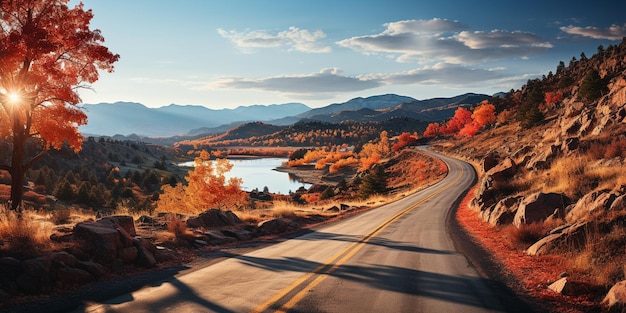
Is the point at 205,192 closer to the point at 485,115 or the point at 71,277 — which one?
the point at 71,277

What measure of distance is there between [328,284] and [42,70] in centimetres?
1410

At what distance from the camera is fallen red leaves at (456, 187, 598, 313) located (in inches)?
278

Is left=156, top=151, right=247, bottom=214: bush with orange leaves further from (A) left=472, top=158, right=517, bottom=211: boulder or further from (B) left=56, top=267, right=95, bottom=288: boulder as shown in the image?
(B) left=56, top=267, right=95, bottom=288: boulder

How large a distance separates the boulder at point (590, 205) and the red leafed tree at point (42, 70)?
1835 centimetres

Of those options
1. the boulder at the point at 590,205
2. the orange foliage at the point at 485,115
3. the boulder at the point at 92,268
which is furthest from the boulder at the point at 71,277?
the orange foliage at the point at 485,115

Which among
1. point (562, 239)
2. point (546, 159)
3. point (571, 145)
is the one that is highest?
point (571, 145)

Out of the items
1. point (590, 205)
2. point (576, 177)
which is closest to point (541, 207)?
point (590, 205)

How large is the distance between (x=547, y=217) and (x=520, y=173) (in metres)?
8.99

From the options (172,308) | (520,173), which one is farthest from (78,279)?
(520,173)

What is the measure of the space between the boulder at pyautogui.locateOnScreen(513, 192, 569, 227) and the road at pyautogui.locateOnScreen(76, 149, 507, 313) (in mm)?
2964

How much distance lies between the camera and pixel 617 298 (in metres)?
6.46

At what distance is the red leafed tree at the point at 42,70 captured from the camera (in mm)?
13672

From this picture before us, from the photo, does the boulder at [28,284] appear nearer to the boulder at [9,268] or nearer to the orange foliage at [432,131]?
the boulder at [9,268]

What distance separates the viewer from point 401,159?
96.3 m
